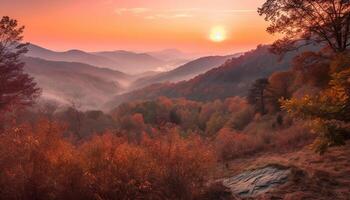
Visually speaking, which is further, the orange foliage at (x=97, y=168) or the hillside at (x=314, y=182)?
the orange foliage at (x=97, y=168)

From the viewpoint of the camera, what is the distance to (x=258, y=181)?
14.5 metres

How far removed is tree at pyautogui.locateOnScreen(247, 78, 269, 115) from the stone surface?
53.4 metres

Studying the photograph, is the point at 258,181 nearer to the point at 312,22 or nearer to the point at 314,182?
the point at 314,182

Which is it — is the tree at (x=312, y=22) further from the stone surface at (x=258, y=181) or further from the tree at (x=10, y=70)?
the tree at (x=10, y=70)

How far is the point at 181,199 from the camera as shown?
13.7 m

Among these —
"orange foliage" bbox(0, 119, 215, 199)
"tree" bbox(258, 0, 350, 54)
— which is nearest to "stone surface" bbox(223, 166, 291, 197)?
"orange foliage" bbox(0, 119, 215, 199)

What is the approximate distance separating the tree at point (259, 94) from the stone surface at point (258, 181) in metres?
53.4

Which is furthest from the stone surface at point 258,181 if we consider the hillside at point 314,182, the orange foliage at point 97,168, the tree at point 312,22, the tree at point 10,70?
the tree at point 10,70

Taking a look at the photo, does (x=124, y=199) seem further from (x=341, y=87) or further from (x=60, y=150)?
(x=341, y=87)

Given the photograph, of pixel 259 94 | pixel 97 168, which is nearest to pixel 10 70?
pixel 97 168

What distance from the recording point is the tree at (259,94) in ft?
229

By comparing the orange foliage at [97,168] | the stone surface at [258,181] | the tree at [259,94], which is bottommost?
the stone surface at [258,181]

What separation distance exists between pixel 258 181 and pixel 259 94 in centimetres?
5893

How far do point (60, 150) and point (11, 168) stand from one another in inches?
66.5
